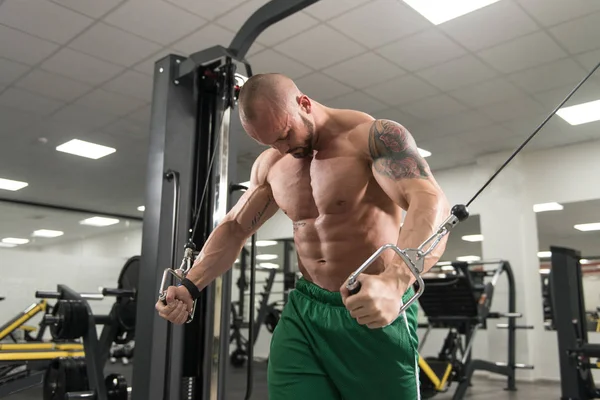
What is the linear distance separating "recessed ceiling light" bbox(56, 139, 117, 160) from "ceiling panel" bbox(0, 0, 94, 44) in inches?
100

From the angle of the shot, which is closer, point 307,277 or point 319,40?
point 307,277

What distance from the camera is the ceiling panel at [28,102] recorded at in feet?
16.3

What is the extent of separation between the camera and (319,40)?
3.92m

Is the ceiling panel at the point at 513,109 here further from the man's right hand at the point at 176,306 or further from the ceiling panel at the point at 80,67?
the man's right hand at the point at 176,306

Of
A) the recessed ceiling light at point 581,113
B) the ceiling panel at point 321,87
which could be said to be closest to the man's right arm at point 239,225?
the ceiling panel at point 321,87

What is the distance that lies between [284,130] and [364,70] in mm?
3273

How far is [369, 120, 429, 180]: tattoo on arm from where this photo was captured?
1.20 m

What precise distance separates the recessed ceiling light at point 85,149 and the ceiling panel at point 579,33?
4.94 meters

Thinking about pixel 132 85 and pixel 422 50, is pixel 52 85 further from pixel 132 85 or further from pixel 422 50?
pixel 422 50

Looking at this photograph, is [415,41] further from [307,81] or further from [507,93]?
[507,93]

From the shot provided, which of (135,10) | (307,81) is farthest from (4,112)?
(307,81)

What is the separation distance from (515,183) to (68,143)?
527cm

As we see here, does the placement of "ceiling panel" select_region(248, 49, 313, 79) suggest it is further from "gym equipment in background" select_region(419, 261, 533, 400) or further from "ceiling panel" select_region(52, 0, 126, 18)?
"gym equipment in background" select_region(419, 261, 533, 400)

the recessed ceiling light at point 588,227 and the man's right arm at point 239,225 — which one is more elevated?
the recessed ceiling light at point 588,227
